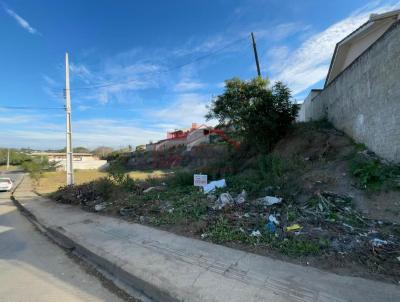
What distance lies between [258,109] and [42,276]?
906 centimetres

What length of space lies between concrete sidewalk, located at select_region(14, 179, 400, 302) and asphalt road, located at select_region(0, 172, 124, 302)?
32 cm

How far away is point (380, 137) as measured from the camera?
6141 millimetres

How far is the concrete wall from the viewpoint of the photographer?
554 centimetres

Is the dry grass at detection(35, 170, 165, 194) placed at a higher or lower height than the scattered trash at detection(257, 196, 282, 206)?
lower

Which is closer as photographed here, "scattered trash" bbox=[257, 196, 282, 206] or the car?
"scattered trash" bbox=[257, 196, 282, 206]

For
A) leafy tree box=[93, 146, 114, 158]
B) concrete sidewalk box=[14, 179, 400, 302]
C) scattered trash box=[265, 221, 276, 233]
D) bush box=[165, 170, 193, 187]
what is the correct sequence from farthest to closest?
1. leafy tree box=[93, 146, 114, 158]
2. bush box=[165, 170, 193, 187]
3. scattered trash box=[265, 221, 276, 233]
4. concrete sidewalk box=[14, 179, 400, 302]

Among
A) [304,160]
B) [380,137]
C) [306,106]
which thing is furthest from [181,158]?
[380,137]

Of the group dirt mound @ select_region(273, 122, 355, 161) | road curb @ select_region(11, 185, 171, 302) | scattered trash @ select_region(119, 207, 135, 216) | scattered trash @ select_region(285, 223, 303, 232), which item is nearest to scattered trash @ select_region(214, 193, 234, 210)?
scattered trash @ select_region(285, 223, 303, 232)

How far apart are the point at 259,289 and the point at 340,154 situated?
20.8ft

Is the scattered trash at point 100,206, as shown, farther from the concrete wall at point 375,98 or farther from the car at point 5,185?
the car at point 5,185

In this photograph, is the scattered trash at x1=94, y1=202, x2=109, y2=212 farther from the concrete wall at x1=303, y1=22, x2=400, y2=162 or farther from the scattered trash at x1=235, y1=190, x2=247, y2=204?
the concrete wall at x1=303, y1=22, x2=400, y2=162

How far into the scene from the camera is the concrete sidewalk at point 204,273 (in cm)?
259

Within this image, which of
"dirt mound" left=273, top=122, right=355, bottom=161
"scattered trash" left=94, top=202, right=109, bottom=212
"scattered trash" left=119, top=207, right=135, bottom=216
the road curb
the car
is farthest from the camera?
the car

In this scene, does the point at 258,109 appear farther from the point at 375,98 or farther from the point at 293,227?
the point at 293,227
